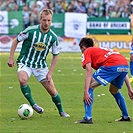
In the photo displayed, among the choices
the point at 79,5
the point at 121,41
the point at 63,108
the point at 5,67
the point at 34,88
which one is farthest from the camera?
the point at 79,5

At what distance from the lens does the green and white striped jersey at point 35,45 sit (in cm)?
1083

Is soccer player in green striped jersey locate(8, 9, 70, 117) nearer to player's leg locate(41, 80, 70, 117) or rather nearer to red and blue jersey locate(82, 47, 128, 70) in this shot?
player's leg locate(41, 80, 70, 117)

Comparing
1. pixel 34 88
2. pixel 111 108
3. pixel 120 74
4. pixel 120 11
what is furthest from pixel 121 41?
pixel 120 74

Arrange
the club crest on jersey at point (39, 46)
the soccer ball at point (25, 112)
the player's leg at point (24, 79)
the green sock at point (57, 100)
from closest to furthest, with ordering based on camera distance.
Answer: the soccer ball at point (25, 112) → the player's leg at point (24, 79) → the club crest on jersey at point (39, 46) → the green sock at point (57, 100)

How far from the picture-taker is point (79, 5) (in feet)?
106

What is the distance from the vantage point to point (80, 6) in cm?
3231

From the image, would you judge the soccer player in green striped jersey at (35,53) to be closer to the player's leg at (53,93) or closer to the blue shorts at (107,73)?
the player's leg at (53,93)

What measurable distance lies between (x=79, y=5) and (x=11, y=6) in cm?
391

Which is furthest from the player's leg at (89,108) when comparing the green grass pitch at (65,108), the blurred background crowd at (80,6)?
the blurred background crowd at (80,6)

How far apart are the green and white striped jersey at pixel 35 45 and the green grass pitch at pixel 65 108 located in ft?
3.59

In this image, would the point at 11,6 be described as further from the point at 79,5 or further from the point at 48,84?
the point at 48,84

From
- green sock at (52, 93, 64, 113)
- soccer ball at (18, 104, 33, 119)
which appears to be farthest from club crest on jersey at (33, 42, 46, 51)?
soccer ball at (18, 104, 33, 119)

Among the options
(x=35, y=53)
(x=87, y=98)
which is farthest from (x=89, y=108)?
(x=35, y=53)

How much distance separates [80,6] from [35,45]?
21.7m
